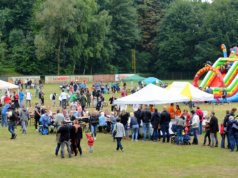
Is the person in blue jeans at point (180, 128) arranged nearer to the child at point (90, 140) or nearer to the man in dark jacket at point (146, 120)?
the man in dark jacket at point (146, 120)

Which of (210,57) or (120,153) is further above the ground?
(210,57)

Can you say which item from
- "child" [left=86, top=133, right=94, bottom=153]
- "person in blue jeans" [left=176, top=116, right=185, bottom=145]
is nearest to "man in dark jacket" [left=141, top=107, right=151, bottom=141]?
"person in blue jeans" [left=176, top=116, right=185, bottom=145]

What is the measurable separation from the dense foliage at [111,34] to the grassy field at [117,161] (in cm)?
4939

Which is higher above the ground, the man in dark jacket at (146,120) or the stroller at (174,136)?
the man in dark jacket at (146,120)

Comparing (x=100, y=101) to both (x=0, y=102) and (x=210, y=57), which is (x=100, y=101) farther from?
(x=210, y=57)

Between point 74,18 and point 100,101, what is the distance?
39.6m

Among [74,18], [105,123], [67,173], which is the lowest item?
[67,173]

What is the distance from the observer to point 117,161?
53.6 feet

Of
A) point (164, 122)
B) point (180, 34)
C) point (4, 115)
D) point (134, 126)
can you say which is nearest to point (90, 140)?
point (134, 126)

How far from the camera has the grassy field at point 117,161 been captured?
14.5m

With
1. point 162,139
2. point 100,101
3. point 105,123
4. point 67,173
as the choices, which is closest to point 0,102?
point 100,101

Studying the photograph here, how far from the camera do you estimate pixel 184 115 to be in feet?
67.2

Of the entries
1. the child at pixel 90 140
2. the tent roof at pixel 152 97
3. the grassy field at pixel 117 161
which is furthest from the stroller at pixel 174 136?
the child at pixel 90 140

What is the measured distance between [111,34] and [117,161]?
6546 centimetres
